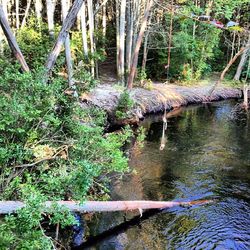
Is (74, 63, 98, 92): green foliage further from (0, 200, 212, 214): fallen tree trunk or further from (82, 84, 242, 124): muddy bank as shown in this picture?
(82, 84, 242, 124): muddy bank

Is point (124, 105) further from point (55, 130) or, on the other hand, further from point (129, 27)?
point (55, 130)

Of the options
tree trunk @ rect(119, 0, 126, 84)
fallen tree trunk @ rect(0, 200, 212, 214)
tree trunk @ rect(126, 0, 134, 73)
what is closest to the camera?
fallen tree trunk @ rect(0, 200, 212, 214)

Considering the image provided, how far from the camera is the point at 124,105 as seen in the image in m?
13.2

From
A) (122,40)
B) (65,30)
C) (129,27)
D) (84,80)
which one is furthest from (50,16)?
(84,80)

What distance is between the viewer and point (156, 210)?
773 centimetres

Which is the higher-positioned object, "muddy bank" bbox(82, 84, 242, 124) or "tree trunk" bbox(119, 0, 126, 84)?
"tree trunk" bbox(119, 0, 126, 84)

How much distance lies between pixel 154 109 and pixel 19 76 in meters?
10.3

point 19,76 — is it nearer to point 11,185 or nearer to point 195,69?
point 11,185

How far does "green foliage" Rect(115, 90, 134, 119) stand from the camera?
13.0 metres

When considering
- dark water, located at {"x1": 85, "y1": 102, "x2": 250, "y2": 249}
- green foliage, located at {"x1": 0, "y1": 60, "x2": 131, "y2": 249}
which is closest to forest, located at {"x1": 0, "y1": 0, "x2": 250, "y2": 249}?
green foliage, located at {"x1": 0, "y1": 60, "x2": 131, "y2": 249}

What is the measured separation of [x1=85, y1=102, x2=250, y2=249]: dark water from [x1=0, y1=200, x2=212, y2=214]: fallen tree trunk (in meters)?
0.21

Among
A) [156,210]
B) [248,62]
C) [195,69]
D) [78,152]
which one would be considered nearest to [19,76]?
[78,152]

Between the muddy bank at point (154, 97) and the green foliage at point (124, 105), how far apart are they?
0.83 feet

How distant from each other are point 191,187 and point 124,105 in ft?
17.1
